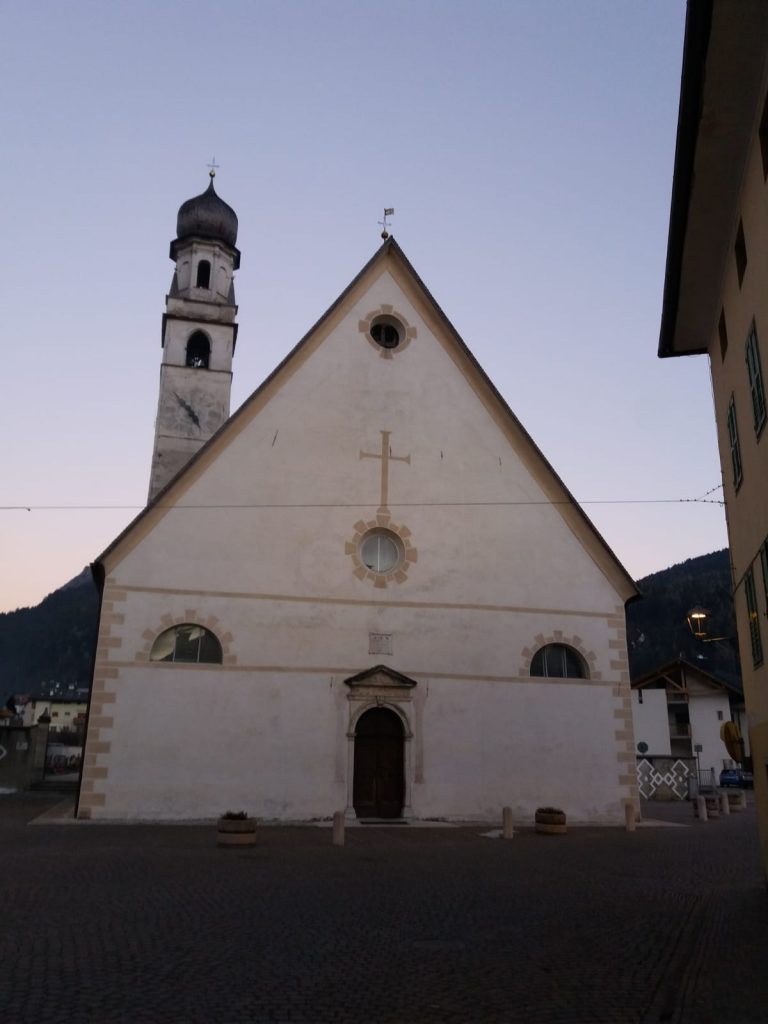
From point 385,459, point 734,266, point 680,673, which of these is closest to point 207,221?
point 385,459

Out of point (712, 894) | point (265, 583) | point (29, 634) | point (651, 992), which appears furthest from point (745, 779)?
point (29, 634)

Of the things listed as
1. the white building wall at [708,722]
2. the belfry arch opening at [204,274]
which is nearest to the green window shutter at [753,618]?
the belfry arch opening at [204,274]

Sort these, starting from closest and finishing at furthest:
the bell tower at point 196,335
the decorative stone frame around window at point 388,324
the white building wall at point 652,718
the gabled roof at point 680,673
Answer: the decorative stone frame around window at point 388,324, the bell tower at point 196,335, the white building wall at point 652,718, the gabled roof at point 680,673

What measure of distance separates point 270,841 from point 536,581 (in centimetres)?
999

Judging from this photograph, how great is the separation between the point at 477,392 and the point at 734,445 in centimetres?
1284

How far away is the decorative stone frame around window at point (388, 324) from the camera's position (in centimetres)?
2377

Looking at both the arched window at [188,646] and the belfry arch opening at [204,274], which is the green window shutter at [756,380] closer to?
the arched window at [188,646]

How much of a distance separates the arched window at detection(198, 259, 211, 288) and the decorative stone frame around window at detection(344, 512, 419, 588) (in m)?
19.1

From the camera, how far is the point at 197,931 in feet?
26.3

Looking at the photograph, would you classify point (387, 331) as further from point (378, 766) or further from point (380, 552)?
point (378, 766)

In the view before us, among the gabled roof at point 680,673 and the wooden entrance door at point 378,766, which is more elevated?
the gabled roof at point 680,673

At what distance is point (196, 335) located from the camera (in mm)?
35750

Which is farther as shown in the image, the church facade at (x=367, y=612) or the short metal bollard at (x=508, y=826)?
the church facade at (x=367, y=612)

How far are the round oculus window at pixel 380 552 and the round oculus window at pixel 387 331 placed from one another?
556cm
